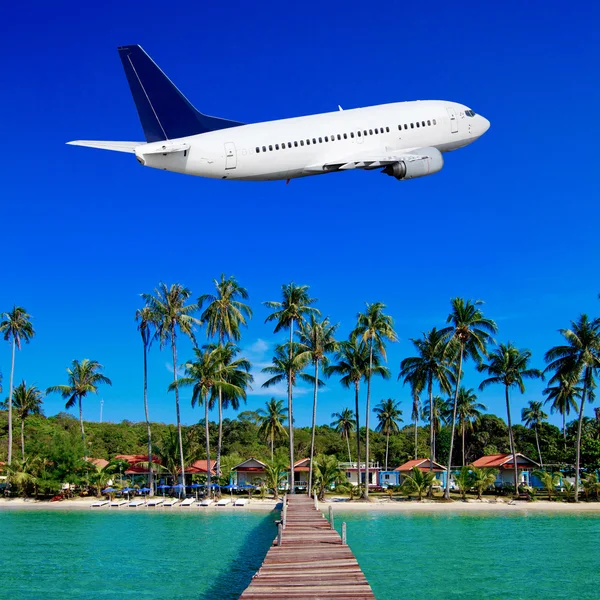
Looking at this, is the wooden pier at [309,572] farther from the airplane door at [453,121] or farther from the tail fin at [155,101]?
the airplane door at [453,121]

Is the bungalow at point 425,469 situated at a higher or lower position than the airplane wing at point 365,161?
lower

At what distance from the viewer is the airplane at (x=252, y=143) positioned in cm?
2714

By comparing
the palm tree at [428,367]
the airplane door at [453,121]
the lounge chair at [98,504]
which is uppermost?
the airplane door at [453,121]

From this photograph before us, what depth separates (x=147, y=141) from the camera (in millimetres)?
28312

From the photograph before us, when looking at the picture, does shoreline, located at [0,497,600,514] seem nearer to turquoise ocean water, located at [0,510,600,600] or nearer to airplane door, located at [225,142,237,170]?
turquoise ocean water, located at [0,510,600,600]

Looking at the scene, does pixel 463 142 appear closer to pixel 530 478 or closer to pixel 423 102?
pixel 423 102

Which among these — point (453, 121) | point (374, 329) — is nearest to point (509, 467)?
point (374, 329)

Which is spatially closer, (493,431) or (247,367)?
(247,367)

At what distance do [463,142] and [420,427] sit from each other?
330ft

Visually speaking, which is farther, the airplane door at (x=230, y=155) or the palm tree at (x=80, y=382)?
the palm tree at (x=80, y=382)

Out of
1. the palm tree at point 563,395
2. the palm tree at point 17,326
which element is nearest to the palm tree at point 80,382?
the palm tree at point 17,326

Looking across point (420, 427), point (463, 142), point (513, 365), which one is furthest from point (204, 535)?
point (420, 427)

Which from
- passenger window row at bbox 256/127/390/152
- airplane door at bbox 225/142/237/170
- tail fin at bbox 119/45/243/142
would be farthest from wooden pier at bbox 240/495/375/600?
tail fin at bbox 119/45/243/142

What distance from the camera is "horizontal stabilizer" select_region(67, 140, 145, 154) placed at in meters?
24.1
